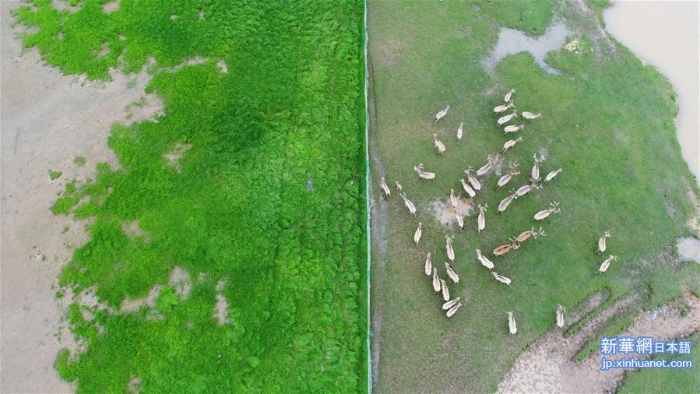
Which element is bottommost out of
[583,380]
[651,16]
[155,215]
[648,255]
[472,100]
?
[583,380]

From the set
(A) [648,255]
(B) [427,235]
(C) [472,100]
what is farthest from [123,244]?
(A) [648,255]

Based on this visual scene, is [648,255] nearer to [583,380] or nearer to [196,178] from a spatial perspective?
[583,380]

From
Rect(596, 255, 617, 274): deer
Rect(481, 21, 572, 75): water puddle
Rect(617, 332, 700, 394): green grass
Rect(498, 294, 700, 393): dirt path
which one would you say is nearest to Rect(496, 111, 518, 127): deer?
Rect(481, 21, 572, 75): water puddle

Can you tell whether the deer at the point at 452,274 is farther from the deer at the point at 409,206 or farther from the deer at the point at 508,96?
the deer at the point at 508,96

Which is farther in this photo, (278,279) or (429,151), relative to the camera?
(429,151)

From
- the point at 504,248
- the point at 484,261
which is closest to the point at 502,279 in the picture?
the point at 484,261

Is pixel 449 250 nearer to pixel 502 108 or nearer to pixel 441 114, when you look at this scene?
pixel 441 114
